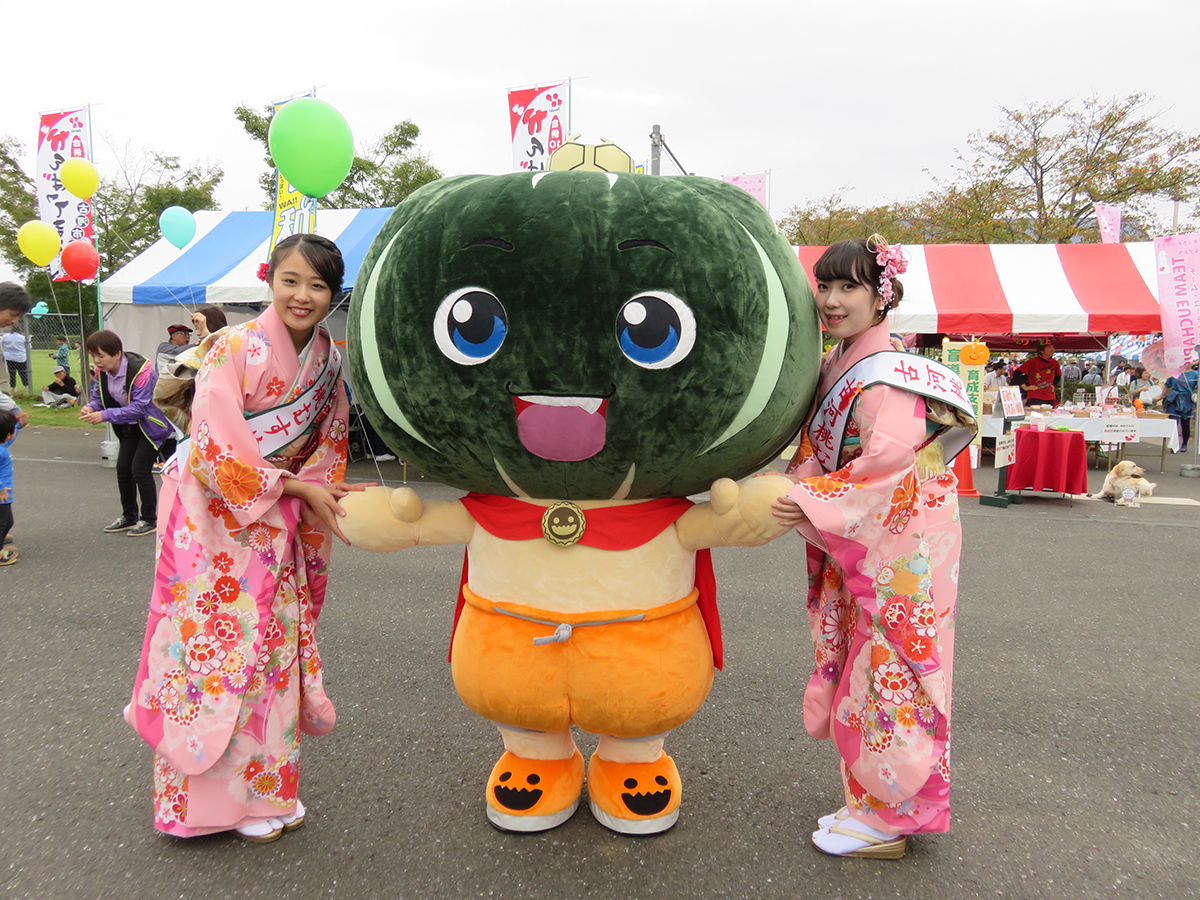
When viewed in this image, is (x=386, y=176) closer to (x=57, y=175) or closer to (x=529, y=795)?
(x=57, y=175)

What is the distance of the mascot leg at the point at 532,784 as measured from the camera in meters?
2.29

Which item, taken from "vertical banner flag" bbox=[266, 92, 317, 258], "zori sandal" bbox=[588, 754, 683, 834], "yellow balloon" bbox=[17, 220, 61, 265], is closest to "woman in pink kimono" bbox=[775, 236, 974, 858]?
"zori sandal" bbox=[588, 754, 683, 834]

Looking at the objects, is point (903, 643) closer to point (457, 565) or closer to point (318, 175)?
point (318, 175)

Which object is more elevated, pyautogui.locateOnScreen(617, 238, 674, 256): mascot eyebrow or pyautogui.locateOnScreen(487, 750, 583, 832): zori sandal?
pyautogui.locateOnScreen(617, 238, 674, 256): mascot eyebrow

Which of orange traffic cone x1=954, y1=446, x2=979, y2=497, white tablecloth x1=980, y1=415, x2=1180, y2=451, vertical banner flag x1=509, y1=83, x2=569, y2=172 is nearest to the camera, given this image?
orange traffic cone x1=954, y1=446, x2=979, y2=497

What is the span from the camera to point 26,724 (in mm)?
2969

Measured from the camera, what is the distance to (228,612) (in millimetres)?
2168

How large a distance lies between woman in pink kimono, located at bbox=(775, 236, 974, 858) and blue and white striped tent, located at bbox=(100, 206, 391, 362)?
6.88m

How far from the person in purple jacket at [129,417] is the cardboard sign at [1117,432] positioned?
952cm

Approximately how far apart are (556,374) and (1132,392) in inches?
638

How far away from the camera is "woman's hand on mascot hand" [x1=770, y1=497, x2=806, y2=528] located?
6.47 ft

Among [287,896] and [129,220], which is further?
[129,220]

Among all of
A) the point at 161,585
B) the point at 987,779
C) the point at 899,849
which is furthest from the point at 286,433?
the point at 987,779

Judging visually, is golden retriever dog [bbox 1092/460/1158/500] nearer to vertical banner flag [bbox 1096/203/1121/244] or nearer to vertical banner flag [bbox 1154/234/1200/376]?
vertical banner flag [bbox 1154/234/1200/376]
